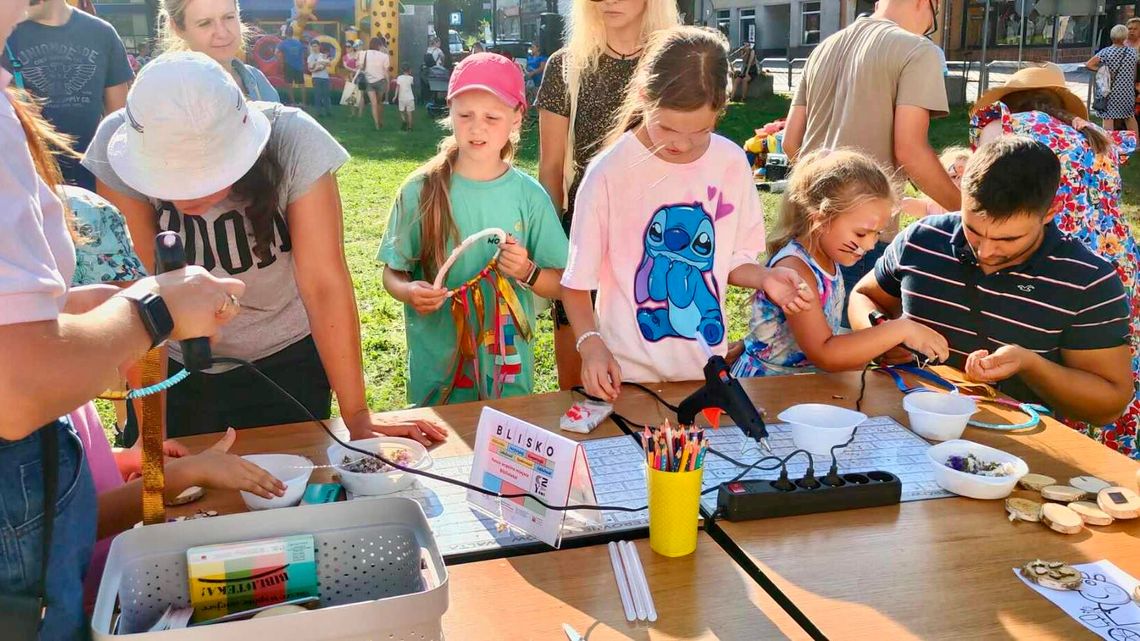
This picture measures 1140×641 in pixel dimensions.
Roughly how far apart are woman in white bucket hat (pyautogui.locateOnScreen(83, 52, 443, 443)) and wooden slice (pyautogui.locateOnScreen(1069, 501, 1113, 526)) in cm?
116

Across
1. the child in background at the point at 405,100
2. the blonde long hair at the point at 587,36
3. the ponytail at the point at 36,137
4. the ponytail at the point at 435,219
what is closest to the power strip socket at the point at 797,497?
the ponytail at the point at 36,137

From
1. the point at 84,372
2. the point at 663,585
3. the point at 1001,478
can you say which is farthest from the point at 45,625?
the point at 1001,478

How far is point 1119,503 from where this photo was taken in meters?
1.50

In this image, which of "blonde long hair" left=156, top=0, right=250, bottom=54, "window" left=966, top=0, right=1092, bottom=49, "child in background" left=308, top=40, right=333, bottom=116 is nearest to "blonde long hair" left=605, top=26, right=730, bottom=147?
"blonde long hair" left=156, top=0, right=250, bottom=54

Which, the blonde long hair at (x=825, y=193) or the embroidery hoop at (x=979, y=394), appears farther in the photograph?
the blonde long hair at (x=825, y=193)

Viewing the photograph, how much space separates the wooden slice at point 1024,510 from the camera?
4.92ft

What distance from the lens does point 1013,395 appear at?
2301mm

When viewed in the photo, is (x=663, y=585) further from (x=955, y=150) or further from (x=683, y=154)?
(x=955, y=150)

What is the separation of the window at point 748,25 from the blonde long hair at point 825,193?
32.2m

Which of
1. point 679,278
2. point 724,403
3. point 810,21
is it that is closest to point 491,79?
point 679,278

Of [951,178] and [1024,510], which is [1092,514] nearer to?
[1024,510]

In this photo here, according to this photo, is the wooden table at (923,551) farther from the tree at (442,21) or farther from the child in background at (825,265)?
the tree at (442,21)

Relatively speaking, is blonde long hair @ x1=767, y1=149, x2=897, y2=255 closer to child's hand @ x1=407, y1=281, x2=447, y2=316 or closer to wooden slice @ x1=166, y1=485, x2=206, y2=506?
child's hand @ x1=407, y1=281, x2=447, y2=316

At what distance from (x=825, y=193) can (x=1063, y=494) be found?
1.02 m
